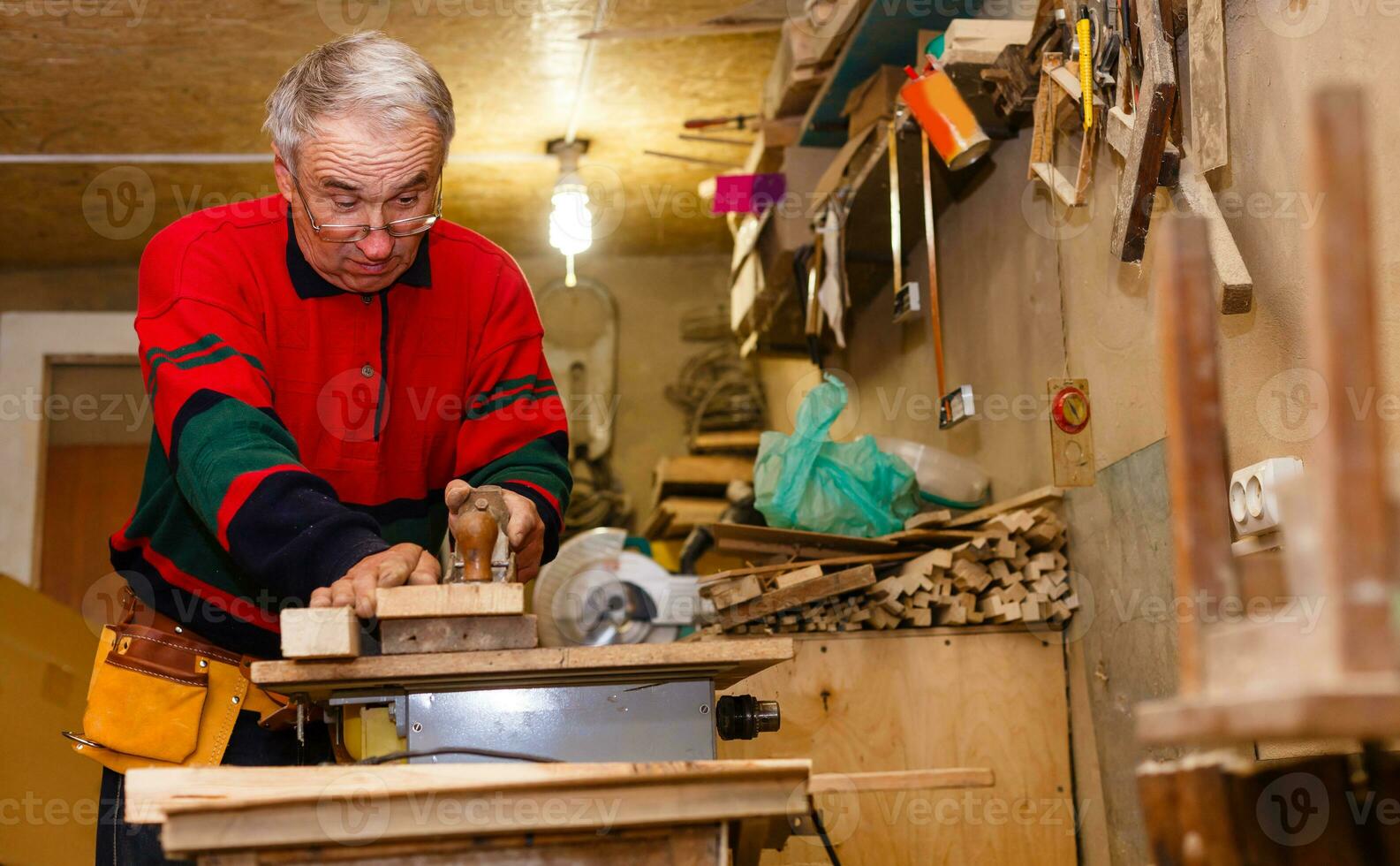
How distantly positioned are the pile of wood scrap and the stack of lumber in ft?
8.65

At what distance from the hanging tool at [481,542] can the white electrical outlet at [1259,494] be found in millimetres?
1158

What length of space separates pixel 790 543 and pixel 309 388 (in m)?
1.70

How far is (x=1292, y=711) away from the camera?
812mm

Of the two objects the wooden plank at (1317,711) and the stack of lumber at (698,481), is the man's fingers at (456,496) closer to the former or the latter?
the wooden plank at (1317,711)

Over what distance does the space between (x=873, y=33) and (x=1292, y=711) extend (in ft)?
11.0

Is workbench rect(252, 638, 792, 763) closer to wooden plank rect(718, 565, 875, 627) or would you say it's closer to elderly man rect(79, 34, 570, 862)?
elderly man rect(79, 34, 570, 862)

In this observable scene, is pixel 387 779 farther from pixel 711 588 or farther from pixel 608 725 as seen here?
pixel 711 588

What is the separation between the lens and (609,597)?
179 inches

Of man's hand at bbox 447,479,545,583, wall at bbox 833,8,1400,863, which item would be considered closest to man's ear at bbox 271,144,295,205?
man's hand at bbox 447,479,545,583

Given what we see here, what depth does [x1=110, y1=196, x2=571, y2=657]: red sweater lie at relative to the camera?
188 cm

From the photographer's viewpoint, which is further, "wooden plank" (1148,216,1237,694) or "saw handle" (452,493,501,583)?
"saw handle" (452,493,501,583)

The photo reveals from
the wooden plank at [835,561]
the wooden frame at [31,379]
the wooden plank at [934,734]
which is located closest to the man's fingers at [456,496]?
the wooden plank at [934,734]

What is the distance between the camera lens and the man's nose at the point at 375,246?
2.16 m

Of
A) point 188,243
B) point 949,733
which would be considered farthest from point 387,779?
point 949,733
